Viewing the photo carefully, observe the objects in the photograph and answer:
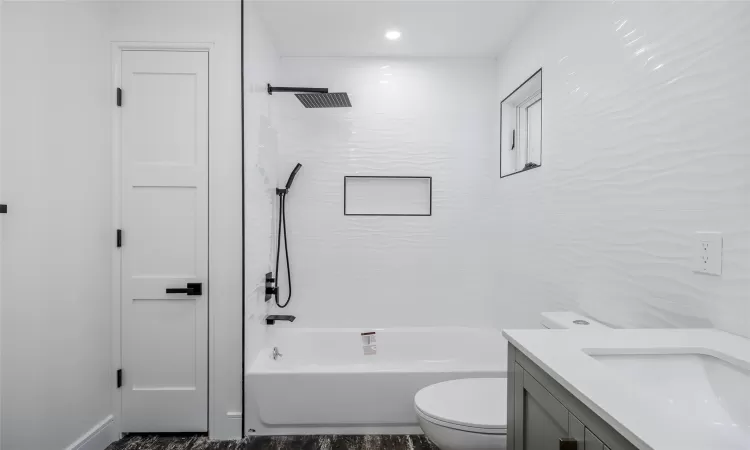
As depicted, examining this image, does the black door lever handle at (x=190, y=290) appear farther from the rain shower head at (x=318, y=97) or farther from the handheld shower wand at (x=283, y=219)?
the rain shower head at (x=318, y=97)

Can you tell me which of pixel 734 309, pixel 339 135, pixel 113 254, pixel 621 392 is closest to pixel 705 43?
pixel 734 309

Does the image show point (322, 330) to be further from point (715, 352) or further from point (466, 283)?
point (715, 352)

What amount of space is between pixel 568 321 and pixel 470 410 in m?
0.55

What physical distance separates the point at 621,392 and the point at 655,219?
85 centimetres

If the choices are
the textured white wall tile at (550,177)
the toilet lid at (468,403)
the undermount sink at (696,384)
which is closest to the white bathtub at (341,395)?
the toilet lid at (468,403)

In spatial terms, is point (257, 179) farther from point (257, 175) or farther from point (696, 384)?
point (696, 384)

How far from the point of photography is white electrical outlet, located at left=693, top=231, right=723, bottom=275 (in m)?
1.08

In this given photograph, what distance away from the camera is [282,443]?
2100 mm

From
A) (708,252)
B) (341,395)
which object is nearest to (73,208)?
(341,395)

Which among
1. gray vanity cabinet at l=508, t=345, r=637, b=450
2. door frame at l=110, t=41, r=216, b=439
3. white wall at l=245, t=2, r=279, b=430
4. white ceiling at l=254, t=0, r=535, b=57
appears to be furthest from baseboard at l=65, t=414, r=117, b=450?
white ceiling at l=254, t=0, r=535, b=57

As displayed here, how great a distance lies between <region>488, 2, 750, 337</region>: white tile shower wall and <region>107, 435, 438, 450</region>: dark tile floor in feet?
3.54

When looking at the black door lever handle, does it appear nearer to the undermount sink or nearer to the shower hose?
the shower hose

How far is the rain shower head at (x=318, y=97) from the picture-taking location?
243cm

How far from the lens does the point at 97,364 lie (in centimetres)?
197
